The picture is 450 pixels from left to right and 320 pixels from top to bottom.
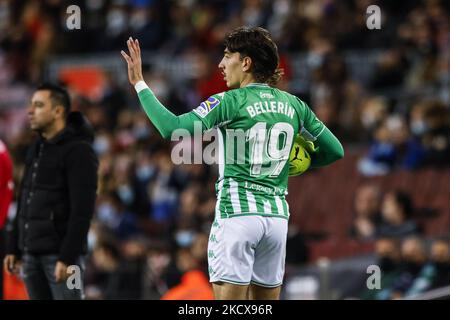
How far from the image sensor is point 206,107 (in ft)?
17.3

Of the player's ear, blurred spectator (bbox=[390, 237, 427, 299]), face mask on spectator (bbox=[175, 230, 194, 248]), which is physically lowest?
blurred spectator (bbox=[390, 237, 427, 299])

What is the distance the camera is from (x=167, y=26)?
54.1ft

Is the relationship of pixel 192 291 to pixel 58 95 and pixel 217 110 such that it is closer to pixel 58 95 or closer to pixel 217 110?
pixel 58 95

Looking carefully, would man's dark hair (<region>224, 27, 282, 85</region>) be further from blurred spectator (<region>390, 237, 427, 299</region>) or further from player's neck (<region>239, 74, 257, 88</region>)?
blurred spectator (<region>390, 237, 427, 299</region>)

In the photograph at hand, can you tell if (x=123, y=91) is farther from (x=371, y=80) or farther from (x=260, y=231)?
(x=260, y=231)

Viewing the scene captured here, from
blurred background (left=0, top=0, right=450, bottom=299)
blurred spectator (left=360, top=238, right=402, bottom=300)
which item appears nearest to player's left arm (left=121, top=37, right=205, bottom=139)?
blurred background (left=0, top=0, right=450, bottom=299)

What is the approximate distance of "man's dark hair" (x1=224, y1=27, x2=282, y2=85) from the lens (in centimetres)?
545

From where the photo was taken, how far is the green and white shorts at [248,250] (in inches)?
207

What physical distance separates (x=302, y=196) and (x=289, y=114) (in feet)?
21.7

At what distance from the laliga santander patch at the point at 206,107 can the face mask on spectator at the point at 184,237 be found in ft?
21.3

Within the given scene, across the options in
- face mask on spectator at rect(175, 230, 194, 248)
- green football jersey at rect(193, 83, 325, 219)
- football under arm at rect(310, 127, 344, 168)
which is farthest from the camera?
face mask on spectator at rect(175, 230, 194, 248)

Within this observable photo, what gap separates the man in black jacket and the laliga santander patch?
5.60 feet

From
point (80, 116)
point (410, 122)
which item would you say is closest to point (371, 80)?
point (410, 122)

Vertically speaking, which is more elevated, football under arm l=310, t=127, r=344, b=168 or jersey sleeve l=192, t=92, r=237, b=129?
jersey sleeve l=192, t=92, r=237, b=129
